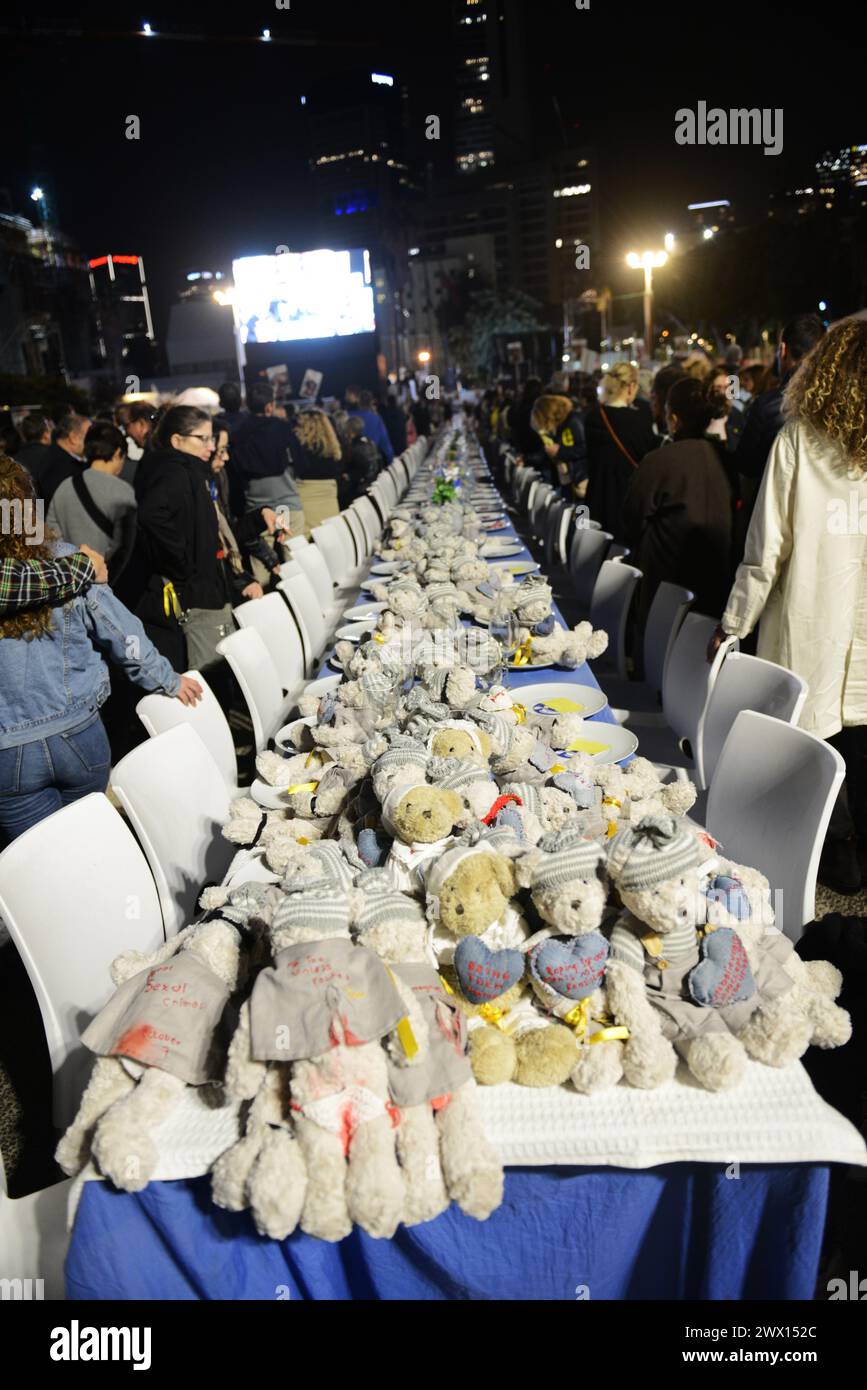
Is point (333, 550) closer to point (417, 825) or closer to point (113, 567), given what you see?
point (113, 567)

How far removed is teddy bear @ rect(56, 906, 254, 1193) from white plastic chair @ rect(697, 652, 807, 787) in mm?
1517

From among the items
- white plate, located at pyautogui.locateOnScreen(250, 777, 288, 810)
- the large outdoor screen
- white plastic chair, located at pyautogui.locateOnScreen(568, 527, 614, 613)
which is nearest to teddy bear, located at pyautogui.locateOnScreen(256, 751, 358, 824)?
white plate, located at pyautogui.locateOnScreen(250, 777, 288, 810)

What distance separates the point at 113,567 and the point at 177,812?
2.59 m

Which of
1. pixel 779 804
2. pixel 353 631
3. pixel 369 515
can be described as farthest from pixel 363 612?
pixel 369 515

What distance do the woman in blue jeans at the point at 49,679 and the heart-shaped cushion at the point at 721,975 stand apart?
6.16 ft

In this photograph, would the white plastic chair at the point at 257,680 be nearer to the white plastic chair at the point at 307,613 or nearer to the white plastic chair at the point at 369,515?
the white plastic chair at the point at 307,613

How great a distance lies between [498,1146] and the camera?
1.06 m

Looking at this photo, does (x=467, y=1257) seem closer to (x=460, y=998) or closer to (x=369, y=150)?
(x=460, y=998)

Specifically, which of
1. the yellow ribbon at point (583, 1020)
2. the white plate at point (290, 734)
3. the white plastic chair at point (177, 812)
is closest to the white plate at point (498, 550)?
the white plate at point (290, 734)

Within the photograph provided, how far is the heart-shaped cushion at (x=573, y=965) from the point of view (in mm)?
1121

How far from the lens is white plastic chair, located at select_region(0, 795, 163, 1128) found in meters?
1.62

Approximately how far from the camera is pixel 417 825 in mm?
1308

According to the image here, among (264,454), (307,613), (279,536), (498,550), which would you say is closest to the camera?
(307,613)
